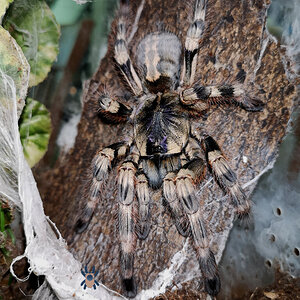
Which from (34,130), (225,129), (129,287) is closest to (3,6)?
(34,130)

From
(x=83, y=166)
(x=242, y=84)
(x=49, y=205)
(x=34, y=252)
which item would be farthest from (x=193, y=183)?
(x=49, y=205)

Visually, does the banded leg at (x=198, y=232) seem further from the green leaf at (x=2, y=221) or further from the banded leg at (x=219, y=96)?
the green leaf at (x=2, y=221)

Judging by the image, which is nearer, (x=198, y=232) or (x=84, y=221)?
(x=198, y=232)

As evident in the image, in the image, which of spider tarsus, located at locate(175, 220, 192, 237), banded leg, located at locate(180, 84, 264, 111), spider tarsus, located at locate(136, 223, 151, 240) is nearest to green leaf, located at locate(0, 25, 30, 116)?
banded leg, located at locate(180, 84, 264, 111)

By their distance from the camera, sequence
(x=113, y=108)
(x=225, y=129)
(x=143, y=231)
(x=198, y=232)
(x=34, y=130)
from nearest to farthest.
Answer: (x=198, y=232) → (x=143, y=231) → (x=225, y=129) → (x=113, y=108) → (x=34, y=130)

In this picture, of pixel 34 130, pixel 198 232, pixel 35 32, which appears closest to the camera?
pixel 198 232

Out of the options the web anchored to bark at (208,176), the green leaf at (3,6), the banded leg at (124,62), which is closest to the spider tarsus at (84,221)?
the web anchored to bark at (208,176)

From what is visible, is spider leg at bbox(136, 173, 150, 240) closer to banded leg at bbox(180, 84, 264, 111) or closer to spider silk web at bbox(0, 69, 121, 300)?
spider silk web at bbox(0, 69, 121, 300)

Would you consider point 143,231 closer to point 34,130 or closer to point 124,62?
point 124,62
